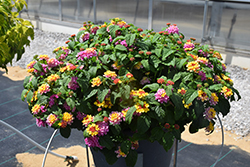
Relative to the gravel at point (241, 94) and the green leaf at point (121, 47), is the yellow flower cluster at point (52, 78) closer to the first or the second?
the green leaf at point (121, 47)

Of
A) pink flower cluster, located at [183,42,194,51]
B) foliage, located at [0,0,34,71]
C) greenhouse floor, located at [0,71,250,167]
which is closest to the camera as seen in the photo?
foliage, located at [0,0,34,71]

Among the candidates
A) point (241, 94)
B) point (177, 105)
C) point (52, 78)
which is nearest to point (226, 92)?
point (177, 105)

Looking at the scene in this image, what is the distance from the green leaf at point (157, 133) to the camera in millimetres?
1596

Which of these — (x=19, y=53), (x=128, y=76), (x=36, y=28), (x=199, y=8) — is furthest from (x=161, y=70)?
(x=36, y=28)

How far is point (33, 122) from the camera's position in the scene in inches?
147

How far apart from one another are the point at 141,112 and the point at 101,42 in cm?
64

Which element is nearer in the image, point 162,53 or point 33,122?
point 162,53

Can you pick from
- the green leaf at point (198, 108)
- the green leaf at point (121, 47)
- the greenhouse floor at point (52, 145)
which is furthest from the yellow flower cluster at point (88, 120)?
the greenhouse floor at point (52, 145)

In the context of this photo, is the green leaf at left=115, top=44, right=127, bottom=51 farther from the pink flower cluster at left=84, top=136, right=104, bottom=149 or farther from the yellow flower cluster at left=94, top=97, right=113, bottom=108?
the pink flower cluster at left=84, top=136, right=104, bottom=149

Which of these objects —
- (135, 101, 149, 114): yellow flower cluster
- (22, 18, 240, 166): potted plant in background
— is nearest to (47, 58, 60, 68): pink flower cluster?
(22, 18, 240, 166): potted plant in background

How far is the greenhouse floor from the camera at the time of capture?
2.91m

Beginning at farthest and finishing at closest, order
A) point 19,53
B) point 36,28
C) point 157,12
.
→ point 36,28, point 157,12, point 19,53

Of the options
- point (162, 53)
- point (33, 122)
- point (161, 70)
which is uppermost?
point (162, 53)

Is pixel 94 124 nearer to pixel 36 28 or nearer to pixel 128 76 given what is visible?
pixel 128 76
